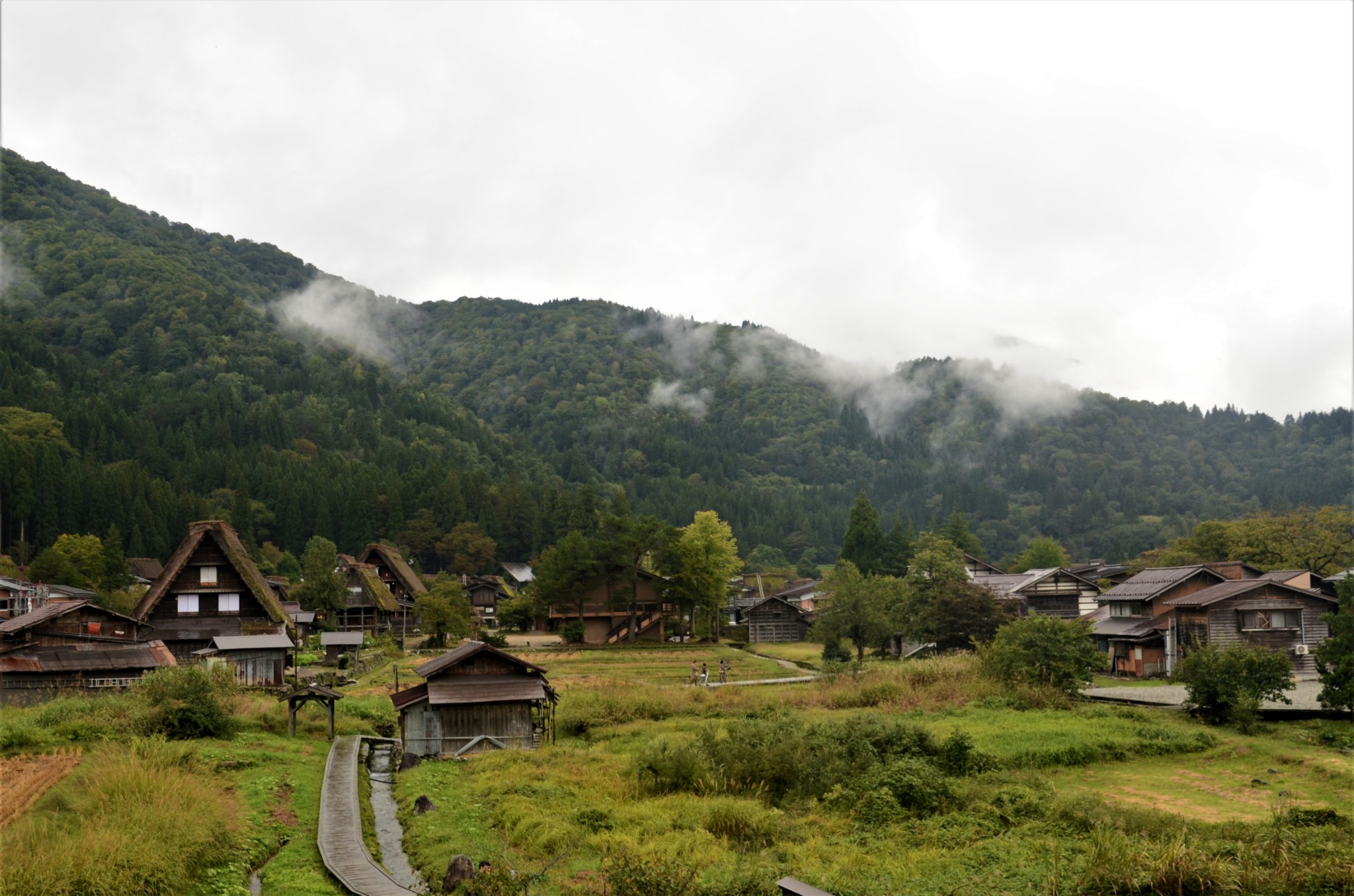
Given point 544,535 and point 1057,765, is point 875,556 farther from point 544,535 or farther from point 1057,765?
point 1057,765

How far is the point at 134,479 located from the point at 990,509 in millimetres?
133621

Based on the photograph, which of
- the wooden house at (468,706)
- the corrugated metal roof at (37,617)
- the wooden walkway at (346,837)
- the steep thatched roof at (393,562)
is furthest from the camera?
the steep thatched roof at (393,562)

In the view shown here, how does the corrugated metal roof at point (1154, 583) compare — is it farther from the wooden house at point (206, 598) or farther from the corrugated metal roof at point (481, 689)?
the wooden house at point (206, 598)

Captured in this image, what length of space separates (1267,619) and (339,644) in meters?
46.8

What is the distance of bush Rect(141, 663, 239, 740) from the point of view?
27.6m

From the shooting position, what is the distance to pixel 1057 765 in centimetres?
2689

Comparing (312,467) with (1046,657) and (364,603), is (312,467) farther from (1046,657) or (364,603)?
(1046,657)

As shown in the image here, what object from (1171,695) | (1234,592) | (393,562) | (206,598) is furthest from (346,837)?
(393,562)

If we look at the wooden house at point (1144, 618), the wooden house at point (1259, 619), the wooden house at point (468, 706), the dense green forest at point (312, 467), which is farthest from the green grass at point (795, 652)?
the dense green forest at point (312, 467)

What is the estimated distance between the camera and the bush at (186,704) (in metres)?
27.6

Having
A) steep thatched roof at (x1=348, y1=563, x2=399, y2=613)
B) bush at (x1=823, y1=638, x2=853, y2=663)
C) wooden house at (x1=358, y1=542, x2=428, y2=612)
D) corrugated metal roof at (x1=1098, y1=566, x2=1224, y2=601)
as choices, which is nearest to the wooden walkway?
bush at (x1=823, y1=638, x2=853, y2=663)

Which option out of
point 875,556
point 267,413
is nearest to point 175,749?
point 875,556

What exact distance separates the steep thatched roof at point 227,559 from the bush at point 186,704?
11908mm

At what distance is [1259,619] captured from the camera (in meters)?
46.2
